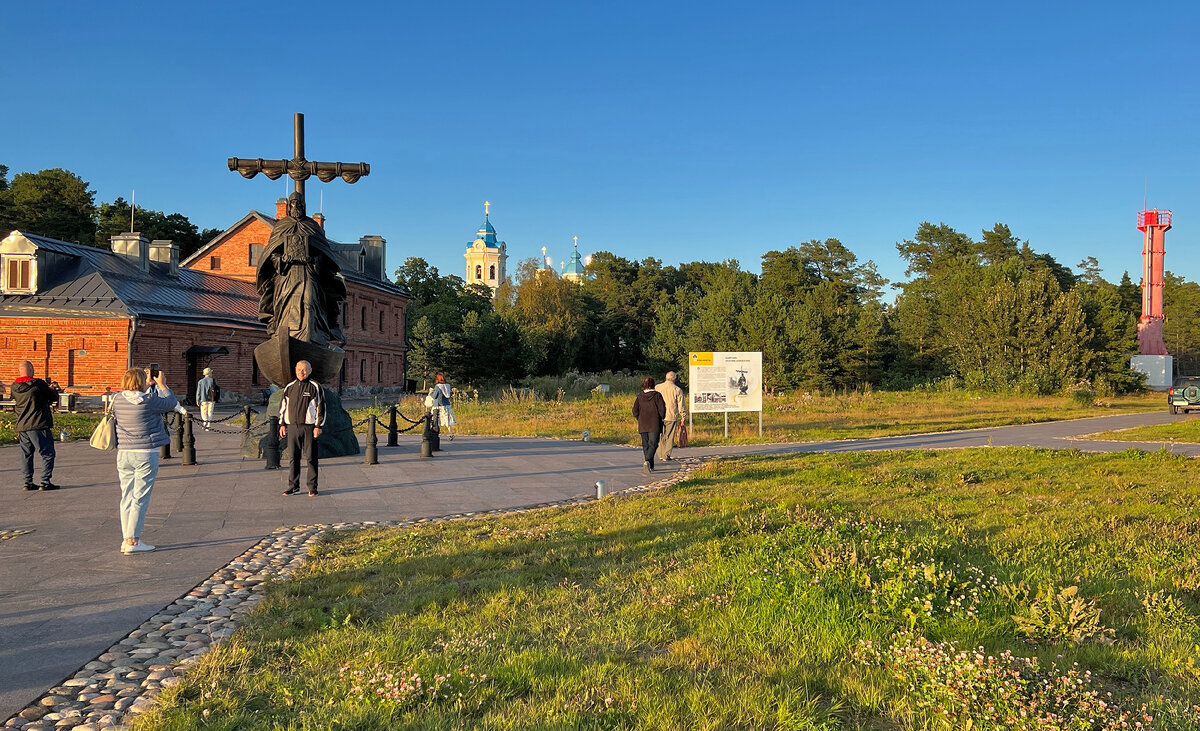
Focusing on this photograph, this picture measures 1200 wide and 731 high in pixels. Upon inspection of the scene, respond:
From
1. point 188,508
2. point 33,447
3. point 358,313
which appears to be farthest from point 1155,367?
point 33,447

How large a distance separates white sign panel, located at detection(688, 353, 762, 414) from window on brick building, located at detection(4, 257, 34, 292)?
2927 centimetres

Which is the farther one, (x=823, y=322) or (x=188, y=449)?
(x=823, y=322)

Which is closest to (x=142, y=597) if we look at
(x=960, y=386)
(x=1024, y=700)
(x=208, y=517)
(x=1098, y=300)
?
(x=208, y=517)

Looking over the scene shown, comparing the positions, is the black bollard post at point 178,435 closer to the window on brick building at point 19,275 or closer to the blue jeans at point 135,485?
the blue jeans at point 135,485

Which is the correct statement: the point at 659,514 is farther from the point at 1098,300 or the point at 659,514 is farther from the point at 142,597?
the point at 1098,300

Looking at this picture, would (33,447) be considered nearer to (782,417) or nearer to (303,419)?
(303,419)

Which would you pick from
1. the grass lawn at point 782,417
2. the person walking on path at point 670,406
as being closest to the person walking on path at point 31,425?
the grass lawn at point 782,417

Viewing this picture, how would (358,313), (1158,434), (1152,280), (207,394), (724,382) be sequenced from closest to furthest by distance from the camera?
(724,382)
(1158,434)
(207,394)
(358,313)
(1152,280)

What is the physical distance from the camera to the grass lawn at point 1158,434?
18031 mm

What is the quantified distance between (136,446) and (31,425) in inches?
184

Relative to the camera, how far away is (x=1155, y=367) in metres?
50.1

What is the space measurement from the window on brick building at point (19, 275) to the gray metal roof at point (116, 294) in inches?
12.1

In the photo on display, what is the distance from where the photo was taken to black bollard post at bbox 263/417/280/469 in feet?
40.2

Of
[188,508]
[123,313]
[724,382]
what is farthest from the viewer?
[123,313]
